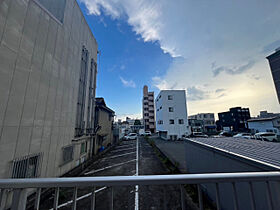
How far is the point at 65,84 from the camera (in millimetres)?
6422

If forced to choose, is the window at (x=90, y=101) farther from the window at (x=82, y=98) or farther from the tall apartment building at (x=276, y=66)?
the tall apartment building at (x=276, y=66)

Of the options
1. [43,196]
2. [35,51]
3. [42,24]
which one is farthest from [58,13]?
[43,196]

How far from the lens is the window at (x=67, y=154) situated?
6236mm

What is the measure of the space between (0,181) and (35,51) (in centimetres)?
532

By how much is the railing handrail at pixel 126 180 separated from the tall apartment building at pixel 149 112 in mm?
39477

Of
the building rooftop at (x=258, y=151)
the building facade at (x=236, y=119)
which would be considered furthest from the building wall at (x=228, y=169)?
the building facade at (x=236, y=119)

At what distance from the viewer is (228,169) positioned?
3.52m

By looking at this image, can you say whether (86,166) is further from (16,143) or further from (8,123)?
(8,123)

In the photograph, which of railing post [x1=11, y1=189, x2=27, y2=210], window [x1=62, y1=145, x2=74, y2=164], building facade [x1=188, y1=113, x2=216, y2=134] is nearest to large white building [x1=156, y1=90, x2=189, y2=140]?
building facade [x1=188, y1=113, x2=216, y2=134]

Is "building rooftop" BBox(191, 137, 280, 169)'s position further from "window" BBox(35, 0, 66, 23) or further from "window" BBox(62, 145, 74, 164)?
"window" BBox(35, 0, 66, 23)

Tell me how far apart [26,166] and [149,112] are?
37.5 m

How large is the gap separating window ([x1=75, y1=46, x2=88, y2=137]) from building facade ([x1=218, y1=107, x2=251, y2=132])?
1858 inches

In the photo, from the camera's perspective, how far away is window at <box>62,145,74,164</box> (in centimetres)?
624

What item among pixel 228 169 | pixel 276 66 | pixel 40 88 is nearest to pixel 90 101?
pixel 40 88
